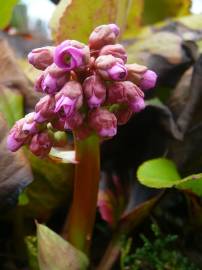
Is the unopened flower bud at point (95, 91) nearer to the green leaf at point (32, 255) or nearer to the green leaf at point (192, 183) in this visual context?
the green leaf at point (192, 183)

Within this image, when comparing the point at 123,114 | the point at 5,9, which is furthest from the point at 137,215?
the point at 5,9

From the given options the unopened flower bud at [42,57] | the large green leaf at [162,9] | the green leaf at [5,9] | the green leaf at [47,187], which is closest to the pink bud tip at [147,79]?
the unopened flower bud at [42,57]

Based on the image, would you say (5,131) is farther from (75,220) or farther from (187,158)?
(187,158)

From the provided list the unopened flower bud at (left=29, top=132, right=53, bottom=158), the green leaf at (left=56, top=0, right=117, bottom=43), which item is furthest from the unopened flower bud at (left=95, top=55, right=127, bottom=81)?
the green leaf at (left=56, top=0, right=117, bottom=43)

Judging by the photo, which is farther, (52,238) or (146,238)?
(146,238)

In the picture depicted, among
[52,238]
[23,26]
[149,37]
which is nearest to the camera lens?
[52,238]

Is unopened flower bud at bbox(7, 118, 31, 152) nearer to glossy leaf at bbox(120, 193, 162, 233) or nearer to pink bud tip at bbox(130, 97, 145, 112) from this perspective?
pink bud tip at bbox(130, 97, 145, 112)

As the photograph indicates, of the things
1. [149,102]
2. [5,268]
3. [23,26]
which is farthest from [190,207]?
[23,26]
